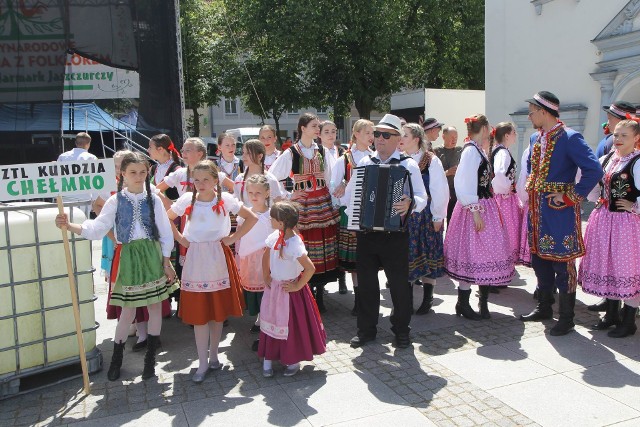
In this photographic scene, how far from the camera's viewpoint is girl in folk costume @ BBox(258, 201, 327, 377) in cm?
402

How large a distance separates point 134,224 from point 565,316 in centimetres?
365

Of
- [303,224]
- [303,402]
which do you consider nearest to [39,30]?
[303,224]

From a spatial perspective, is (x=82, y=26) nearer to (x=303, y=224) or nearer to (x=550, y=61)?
(x=303, y=224)

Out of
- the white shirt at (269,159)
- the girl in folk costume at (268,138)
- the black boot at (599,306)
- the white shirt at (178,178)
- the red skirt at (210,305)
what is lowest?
the black boot at (599,306)

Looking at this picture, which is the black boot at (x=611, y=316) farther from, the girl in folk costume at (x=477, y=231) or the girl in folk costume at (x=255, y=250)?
the girl in folk costume at (x=255, y=250)

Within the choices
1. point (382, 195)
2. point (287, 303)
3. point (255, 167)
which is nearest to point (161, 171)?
point (255, 167)

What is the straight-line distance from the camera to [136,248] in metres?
4.03

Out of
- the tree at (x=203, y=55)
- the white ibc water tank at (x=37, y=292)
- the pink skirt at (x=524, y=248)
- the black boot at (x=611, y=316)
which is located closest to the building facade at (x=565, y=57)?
the pink skirt at (x=524, y=248)

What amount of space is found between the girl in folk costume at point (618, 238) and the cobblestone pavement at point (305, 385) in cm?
32

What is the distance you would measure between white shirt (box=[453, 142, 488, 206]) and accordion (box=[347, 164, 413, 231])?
857 millimetres

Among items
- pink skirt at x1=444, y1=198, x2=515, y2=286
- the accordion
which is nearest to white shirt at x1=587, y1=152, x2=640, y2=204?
pink skirt at x1=444, y1=198, x2=515, y2=286

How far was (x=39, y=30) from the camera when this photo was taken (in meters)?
9.49

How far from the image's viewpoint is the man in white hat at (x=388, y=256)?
4496 mm

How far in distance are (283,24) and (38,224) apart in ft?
64.0
